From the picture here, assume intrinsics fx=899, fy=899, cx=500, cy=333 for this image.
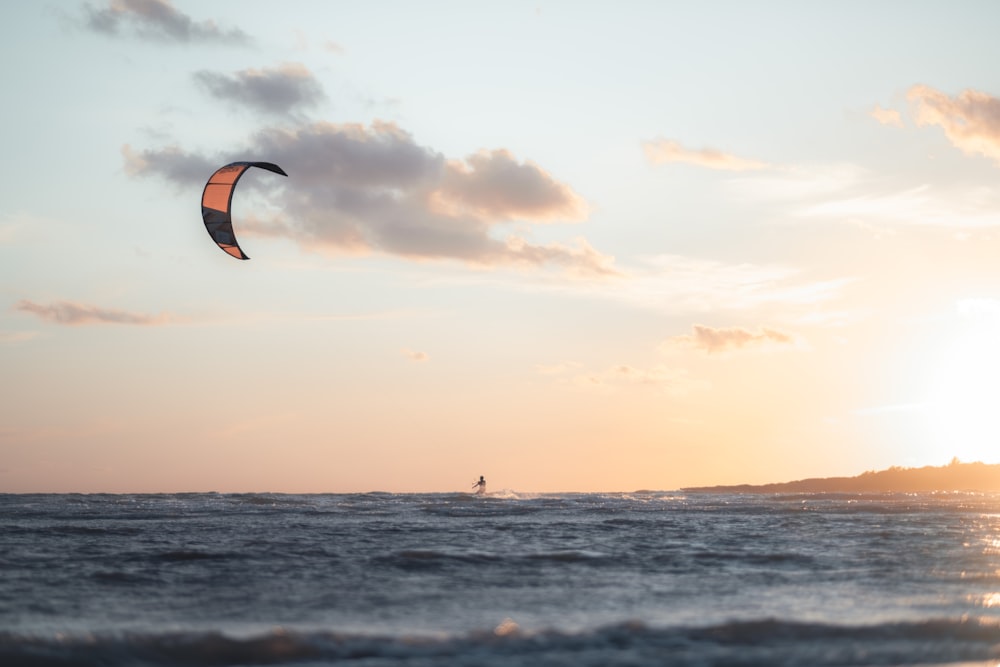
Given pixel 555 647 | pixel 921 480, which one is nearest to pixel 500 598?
pixel 555 647

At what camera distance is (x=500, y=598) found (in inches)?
423

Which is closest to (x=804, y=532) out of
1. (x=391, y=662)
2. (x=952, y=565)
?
(x=952, y=565)

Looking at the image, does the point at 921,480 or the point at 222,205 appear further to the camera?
the point at 921,480

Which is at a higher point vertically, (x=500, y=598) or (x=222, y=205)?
(x=222, y=205)

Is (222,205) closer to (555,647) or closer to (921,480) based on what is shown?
(555,647)

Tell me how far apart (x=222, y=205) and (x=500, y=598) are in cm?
1491

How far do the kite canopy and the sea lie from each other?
6.87 metres

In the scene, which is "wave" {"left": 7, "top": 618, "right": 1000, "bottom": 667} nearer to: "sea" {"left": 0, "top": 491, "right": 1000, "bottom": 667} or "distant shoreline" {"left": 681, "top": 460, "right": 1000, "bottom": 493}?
"sea" {"left": 0, "top": 491, "right": 1000, "bottom": 667}

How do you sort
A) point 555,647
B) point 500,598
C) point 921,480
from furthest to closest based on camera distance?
point 921,480 < point 500,598 < point 555,647

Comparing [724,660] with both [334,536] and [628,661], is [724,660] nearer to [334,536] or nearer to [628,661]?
[628,661]

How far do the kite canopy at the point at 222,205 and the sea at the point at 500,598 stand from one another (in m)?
6.87

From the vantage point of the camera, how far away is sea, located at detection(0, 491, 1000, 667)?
25.7 ft

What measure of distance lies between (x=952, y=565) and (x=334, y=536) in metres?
11.6

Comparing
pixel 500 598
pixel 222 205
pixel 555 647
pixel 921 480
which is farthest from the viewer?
pixel 921 480
